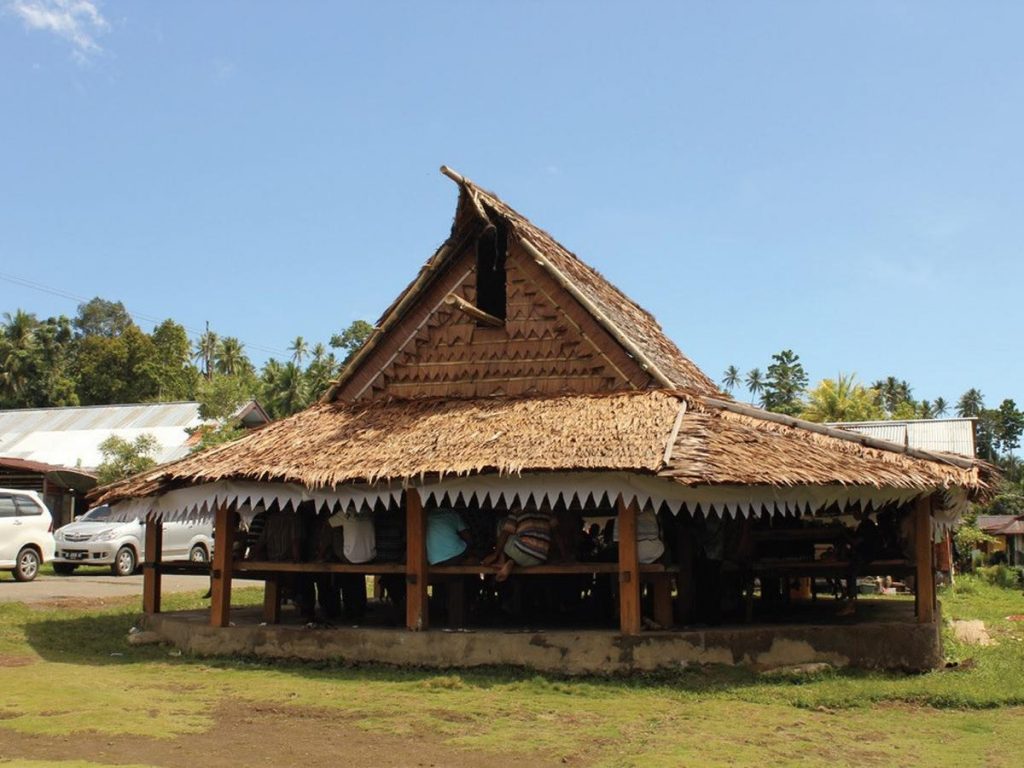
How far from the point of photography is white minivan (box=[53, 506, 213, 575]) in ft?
70.2

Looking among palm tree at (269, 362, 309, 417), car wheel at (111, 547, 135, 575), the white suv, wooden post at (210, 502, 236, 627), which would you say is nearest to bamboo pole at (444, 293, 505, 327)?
wooden post at (210, 502, 236, 627)

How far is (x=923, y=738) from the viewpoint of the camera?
8008 millimetres

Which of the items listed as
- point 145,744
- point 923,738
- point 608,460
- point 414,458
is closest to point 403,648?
point 414,458

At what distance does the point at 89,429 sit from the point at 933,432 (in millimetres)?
29803

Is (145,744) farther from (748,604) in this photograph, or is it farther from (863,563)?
(863,563)

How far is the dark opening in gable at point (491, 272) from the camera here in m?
14.2

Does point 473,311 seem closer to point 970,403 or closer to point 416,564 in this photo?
point 416,564

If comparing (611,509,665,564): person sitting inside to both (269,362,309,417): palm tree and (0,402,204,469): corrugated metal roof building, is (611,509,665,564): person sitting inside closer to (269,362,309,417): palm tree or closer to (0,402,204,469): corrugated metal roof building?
→ (0,402,204,469): corrugated metal roof building

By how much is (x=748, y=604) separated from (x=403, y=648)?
13.1ft

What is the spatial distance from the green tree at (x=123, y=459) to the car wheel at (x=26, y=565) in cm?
1188

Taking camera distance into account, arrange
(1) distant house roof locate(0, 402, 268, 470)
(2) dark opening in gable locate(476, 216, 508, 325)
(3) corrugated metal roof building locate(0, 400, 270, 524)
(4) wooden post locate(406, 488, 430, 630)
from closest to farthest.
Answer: (4) wooden post locate(406, 488, 430, 630)
(2) dark opening in gable locate(476, 216, 508, 325)
(3) corrugated metal roof building locate(0, 400, 270, 524)
(1) distant house roof locate(0, 402, 268, 470)

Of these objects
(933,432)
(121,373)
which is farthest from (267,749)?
(121,373)

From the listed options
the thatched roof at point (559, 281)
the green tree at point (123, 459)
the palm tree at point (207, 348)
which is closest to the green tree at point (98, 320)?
the palm tree at point (207, 348)

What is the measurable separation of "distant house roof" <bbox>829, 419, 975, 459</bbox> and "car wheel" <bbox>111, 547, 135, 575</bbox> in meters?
19.9
